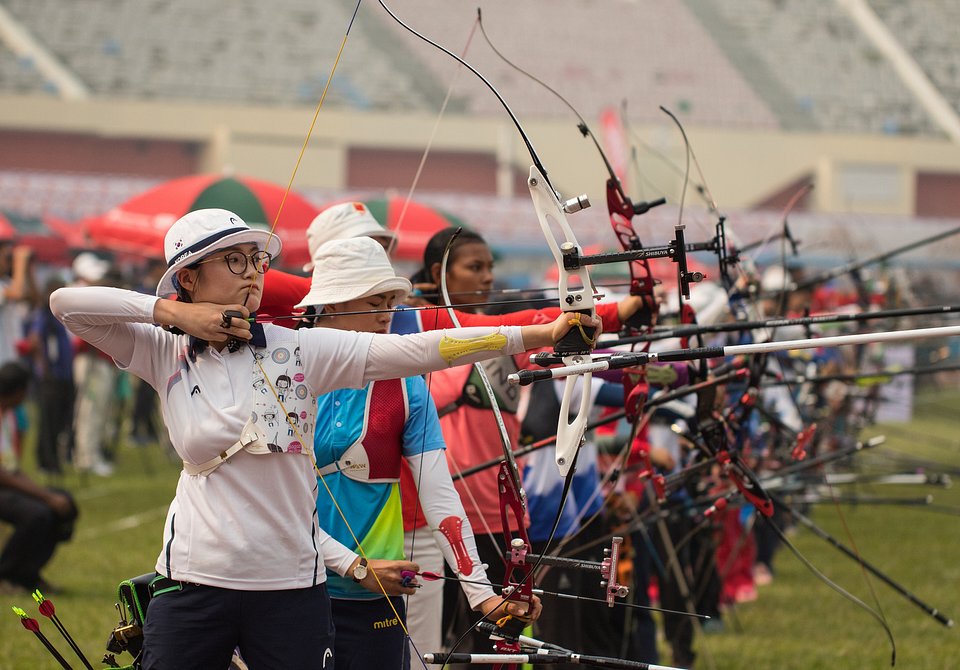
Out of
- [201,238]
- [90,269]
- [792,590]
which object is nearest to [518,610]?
[201,238]

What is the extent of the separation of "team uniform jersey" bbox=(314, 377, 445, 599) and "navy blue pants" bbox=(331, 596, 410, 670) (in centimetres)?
6

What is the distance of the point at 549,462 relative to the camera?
4.50 meters

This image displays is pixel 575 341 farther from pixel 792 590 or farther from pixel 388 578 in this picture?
pixel 792 590

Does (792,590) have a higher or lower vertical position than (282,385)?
lower

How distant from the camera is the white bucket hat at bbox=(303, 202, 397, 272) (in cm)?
417

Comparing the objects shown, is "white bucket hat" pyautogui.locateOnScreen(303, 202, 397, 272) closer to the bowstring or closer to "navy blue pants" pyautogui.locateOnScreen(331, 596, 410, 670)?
the bowstring

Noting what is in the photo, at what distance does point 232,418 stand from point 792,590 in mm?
5660

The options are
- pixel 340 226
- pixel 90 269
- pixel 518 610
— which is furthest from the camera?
pixel 90 269

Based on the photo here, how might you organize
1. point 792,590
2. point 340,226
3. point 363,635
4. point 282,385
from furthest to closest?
point 792,590 < point 340,226 < point 363,635 < point 282,385

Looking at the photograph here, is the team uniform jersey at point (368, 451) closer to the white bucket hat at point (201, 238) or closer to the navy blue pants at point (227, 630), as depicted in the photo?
the navy blue pants at point (227, 630)

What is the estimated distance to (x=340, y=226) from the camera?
4.18m

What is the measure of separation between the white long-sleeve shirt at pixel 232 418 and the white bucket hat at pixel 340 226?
56.6 inches

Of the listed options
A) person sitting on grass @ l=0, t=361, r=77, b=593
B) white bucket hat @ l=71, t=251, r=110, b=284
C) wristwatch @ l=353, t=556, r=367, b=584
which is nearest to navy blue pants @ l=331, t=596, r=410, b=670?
wristwatch @ l=353, t=556, r=367, b=584

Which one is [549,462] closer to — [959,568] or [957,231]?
Answer: [957,231]
